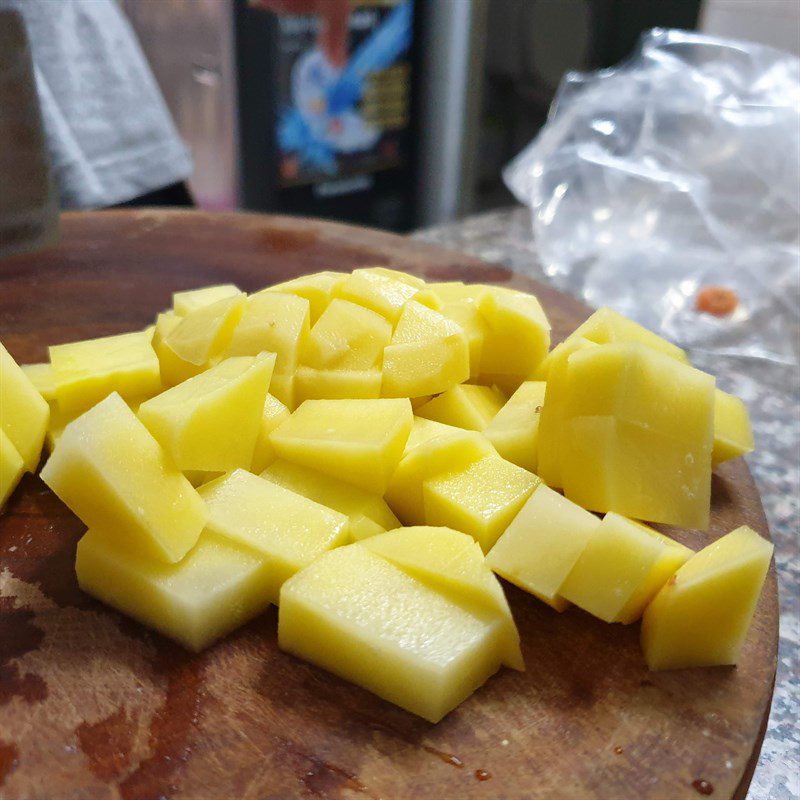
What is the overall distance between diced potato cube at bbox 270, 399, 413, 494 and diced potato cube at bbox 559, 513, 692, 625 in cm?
29

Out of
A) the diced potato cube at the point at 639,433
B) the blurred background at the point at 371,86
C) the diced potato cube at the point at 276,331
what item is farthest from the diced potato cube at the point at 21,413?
the blurred background at the point at 371,86

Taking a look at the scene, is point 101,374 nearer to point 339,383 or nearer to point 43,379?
point 43,379

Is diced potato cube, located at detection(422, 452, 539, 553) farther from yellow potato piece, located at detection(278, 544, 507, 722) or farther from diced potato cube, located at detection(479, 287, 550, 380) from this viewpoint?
diced potato cube, located at detection(479, 287, 550, 380)

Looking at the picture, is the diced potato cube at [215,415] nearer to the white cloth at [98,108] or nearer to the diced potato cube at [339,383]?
the diced potato cube at [339,383]

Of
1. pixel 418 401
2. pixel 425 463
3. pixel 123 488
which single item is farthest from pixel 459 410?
pixel 123 488

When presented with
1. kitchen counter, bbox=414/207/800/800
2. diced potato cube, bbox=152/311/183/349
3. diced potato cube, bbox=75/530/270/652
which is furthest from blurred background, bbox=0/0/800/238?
diced potato cube, bbox=75/530/270/652

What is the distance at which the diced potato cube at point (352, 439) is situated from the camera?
1.10 meters

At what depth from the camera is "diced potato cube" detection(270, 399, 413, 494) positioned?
3.62 feet

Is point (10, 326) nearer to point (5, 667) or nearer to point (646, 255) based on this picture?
point (5, 667)

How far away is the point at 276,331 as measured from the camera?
4.09 feet

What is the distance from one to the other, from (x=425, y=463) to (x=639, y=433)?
0.28 metres

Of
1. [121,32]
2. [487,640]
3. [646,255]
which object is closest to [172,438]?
[487,640]

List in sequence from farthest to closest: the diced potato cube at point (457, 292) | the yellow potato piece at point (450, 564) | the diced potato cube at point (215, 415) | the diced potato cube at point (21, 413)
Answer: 1. the diced potato cube at point (457, 292)
2. the diced potato cube at point (21, 413)
3. the diced potato cube at point (215, 415)
4. the yellow potato piece at point (450, 564)

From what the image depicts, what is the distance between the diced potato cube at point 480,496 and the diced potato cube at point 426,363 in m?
0.16
